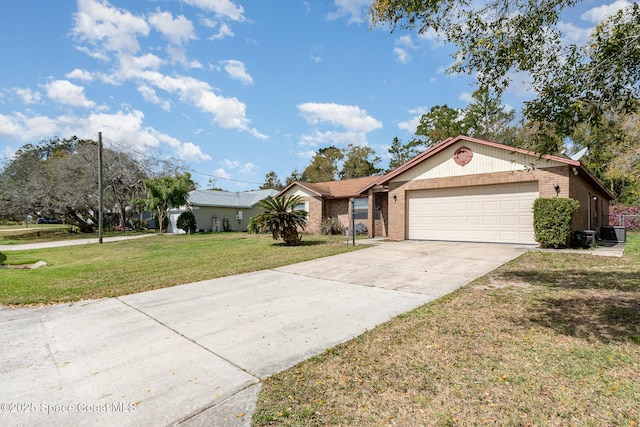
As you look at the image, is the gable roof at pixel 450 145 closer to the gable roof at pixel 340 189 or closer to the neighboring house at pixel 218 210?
the gable roof at pixel 340 189

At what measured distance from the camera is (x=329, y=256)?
1108 centimetres

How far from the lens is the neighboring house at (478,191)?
469 inches

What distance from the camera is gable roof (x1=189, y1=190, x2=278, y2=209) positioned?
94.2 feet

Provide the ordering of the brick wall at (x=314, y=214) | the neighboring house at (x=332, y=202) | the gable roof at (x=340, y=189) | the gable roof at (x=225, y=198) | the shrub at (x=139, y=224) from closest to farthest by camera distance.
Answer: the neighboring house at (x=332, y=202) < the gable roof at (x=340, y=189) < the brick wall at (x=314, y=214) < the gable roof at (x=225, y=198) < the shrub at (x=139, y=224)

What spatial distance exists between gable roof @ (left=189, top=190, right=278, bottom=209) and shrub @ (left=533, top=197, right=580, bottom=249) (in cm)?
2417

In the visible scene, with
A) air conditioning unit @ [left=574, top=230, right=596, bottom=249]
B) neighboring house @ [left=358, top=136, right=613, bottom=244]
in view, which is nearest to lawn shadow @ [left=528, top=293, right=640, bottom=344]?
neighboring house @ [left=358, top=136, right=613, bottom=244]

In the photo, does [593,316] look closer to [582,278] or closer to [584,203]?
[582,278]

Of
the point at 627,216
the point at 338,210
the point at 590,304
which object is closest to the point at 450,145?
the point at 338,210

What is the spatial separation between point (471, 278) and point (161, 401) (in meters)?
6.46

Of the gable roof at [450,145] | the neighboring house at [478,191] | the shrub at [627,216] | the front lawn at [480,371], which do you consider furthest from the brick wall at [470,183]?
the shrub at [627,216]

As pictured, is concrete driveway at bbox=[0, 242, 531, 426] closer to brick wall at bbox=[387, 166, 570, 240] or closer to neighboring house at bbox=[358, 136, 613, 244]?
neighboring house at bbox=[358, 136, 613, 244]

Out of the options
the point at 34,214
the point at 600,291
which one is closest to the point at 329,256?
the point at 600,291

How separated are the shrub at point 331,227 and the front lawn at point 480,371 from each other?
1540 cm

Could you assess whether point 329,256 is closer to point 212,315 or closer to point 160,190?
point 212,315
